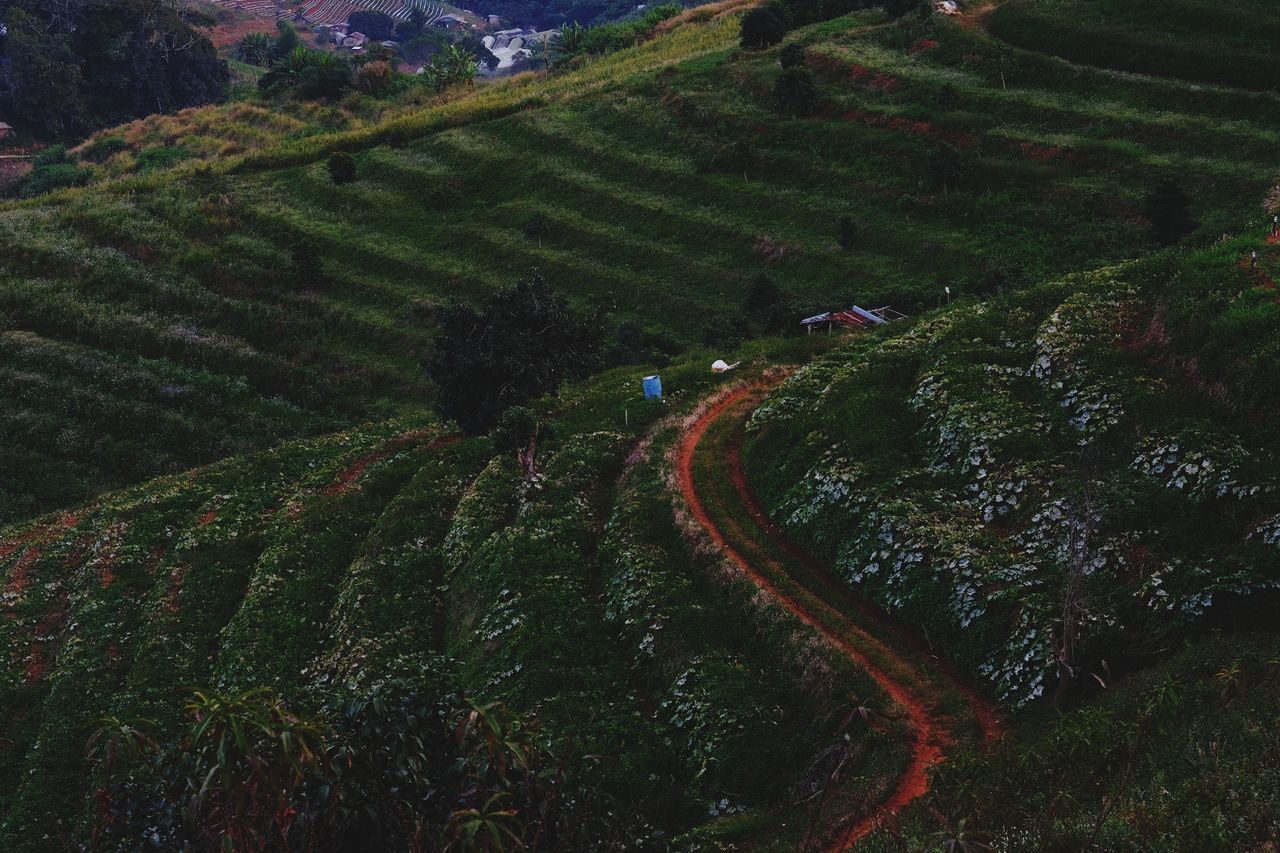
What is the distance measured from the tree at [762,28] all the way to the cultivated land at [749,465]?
266 inches

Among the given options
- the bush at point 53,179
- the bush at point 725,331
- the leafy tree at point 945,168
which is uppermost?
the leafy tree at point 945,168

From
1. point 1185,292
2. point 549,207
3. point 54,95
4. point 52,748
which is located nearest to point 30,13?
point 54,95

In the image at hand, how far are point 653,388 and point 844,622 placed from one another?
2184 cm

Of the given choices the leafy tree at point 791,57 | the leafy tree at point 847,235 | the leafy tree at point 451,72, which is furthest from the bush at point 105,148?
the leafy tree at point 847,235

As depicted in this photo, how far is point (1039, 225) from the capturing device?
67.2 meters

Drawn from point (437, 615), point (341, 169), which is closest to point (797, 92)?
point (341, 169)

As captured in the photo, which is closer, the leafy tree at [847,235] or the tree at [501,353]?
the tree at [501,353]

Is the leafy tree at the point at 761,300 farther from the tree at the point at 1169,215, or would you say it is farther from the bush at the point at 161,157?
the bush at the point at 161,157

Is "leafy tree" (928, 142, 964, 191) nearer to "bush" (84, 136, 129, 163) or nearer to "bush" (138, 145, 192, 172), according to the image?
"bush" (138, 145, 192, 172)

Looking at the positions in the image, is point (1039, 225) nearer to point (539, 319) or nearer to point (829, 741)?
point (539, 319)

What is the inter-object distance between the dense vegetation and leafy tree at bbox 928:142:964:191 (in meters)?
130

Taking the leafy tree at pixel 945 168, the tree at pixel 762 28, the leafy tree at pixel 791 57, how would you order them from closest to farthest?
the leafy tree at pixel 945 168
the leafy tree at pixel 791 57
the tree at pixel 762 28

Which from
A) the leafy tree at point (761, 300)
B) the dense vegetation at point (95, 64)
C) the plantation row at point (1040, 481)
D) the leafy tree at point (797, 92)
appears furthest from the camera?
the dense vegetation at point (95, 64)

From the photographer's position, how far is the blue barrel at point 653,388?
52.5 m
